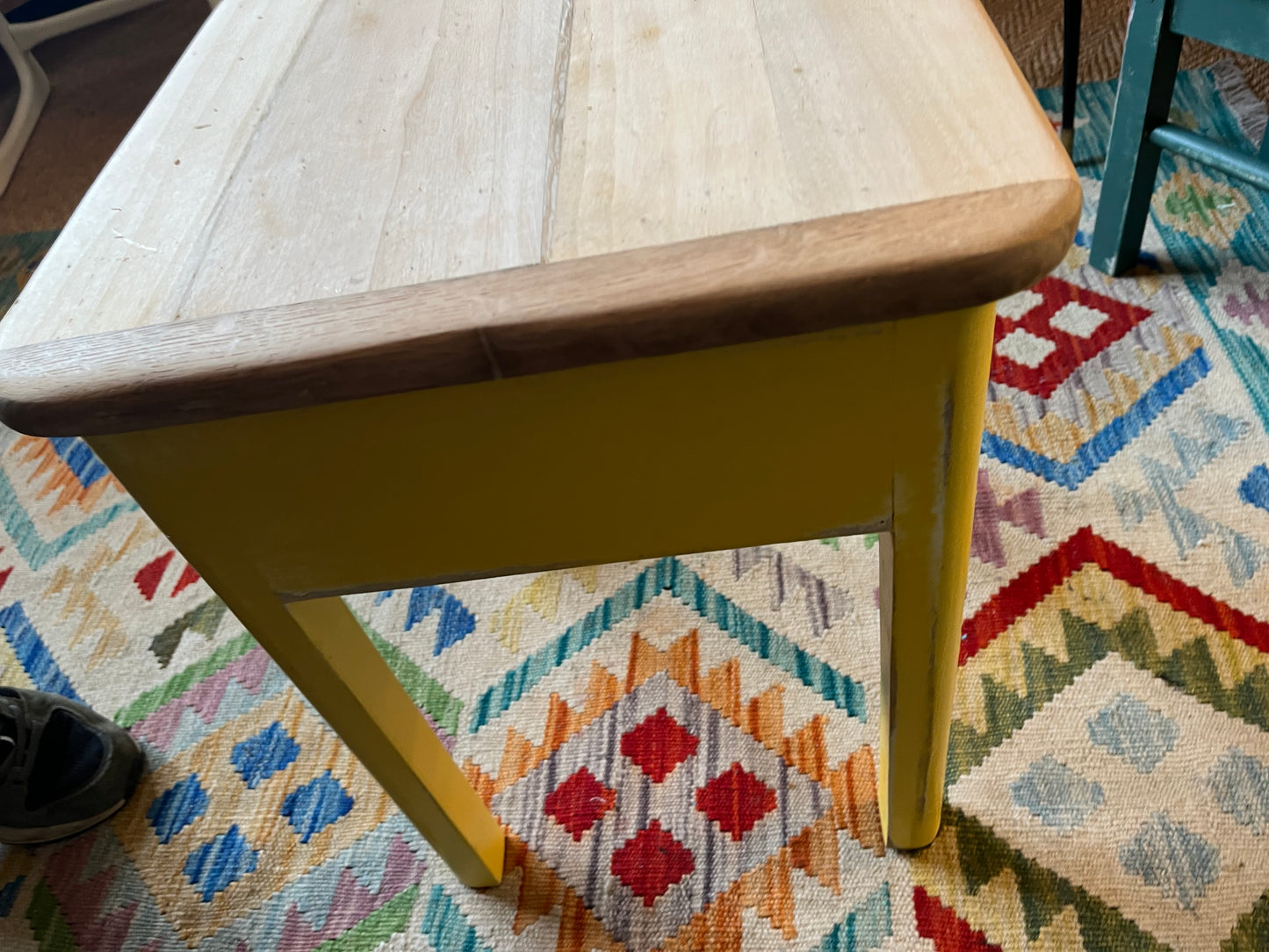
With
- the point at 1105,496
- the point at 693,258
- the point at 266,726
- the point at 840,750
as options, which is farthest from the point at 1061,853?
the point at 266,726

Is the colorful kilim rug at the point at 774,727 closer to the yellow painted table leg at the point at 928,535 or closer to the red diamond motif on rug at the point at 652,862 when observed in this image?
the red diamond motif on rug at the point at 652,862

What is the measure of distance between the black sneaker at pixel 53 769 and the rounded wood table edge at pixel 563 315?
610 mm

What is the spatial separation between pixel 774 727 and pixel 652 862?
0.52ft

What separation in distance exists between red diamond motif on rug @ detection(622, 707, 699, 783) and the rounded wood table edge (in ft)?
1.80

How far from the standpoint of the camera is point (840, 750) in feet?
2.52

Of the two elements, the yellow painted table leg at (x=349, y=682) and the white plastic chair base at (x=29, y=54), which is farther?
the white plastic chair base at (x=29, y=54)

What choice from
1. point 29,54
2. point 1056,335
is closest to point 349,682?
point 1056,335

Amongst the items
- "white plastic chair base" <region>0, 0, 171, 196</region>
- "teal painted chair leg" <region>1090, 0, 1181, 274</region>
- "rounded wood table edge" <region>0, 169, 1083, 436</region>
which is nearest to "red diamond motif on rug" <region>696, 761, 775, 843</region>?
"rounded wood table edge" <region>0, 169, 1083, 436</region>

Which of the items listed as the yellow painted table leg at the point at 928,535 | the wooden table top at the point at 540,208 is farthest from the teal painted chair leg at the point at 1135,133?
the yellow painted table leg at the point at 928,535

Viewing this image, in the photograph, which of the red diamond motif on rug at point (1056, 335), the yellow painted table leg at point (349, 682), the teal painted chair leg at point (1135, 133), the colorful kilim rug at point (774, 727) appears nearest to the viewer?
the yellow painted table leg at point (349, 682)

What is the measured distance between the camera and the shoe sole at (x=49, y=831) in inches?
31.5

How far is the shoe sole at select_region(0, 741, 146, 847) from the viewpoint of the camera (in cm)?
80

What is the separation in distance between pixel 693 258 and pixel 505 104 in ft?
0.57

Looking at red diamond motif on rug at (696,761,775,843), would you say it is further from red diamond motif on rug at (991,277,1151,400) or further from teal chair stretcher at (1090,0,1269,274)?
teal chair stretcher at (1090,0,1269,274)
